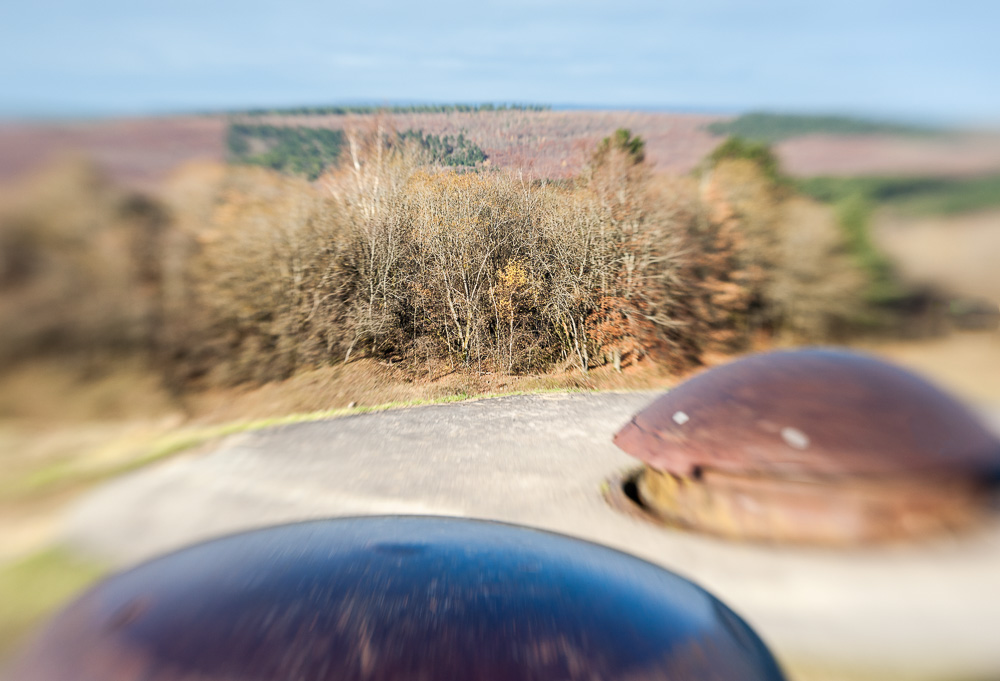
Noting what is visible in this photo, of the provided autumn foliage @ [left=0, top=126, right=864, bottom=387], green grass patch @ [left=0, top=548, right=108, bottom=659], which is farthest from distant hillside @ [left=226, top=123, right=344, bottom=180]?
green grass patch @ [left=0, top=548, right=108, bottom=659]

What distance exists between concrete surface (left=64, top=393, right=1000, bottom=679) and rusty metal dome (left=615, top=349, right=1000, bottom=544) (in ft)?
0.47

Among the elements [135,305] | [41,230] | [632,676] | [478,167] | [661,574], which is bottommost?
[135,305]

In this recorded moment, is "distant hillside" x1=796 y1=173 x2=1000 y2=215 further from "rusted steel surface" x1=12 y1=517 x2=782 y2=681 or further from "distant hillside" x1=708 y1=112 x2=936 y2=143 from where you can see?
"rusted steel surface" x1=12 y1=517 x2=782 y2=681

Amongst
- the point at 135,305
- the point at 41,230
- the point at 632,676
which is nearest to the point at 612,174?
the point at 135,305

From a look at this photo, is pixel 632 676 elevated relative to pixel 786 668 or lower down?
elevated

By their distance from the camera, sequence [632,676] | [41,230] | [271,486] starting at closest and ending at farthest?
1. [632,676]
2. [271,486]
3. [41,230]

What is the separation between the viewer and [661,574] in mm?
1580

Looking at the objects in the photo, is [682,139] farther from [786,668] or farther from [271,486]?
[786,668]

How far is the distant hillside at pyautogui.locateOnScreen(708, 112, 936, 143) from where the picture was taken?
11383 millimetres

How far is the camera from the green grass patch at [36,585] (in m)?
3.26

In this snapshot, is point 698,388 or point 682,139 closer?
point 698,388

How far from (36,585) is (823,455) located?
4485 mm

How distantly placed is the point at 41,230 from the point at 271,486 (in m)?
8.90

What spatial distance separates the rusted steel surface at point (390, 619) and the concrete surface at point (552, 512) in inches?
45.1
